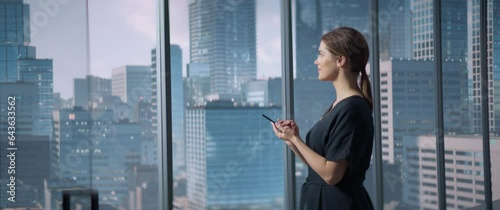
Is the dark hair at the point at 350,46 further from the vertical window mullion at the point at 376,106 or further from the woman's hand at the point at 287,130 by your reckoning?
the vertical window mullion at the point at 376,106

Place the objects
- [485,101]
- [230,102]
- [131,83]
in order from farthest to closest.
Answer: [485,101], [230,102], [131,83]

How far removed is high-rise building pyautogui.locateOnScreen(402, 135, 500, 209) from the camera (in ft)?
14.6

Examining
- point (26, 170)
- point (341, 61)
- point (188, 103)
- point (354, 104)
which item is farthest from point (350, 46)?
point (26, 170)

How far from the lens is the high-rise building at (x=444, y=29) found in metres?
4.43

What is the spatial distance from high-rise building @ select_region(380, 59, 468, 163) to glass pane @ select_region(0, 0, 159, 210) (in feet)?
5.72

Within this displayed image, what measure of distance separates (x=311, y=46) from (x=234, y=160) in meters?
0.78

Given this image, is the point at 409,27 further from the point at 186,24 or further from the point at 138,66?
the point at 138,66

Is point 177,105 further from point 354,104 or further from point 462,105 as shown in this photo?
point 462,105

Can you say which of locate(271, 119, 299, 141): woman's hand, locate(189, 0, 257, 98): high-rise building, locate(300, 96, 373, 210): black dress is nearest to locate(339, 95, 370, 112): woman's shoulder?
locate(300, 96, 373, 210): black dress

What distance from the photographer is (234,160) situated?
138 inches

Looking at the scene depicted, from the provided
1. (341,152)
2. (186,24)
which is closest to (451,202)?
(186,24)

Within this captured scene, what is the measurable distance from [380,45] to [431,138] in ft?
2.70

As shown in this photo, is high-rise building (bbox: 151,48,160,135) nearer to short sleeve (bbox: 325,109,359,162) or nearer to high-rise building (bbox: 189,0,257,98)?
high-rise building (bbox: 189,0,257,98)

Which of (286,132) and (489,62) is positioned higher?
(489,62)
